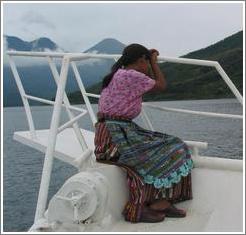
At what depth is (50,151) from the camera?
8.64ft

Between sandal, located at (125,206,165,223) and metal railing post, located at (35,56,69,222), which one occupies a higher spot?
metal railing post, located at (35,56,69,222)

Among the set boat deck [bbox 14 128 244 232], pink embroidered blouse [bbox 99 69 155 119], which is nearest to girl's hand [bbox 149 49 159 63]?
pink embroidered blouse [bbox 99 69 155 119]

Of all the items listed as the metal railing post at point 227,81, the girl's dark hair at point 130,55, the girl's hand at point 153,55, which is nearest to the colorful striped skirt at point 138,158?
the girl's dark hair at point 130,55

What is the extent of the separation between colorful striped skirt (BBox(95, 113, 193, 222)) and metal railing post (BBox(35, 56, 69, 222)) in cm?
29

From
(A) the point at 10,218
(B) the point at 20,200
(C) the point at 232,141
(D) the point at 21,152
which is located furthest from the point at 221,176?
(D) the point at 21,152

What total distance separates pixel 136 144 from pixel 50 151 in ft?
1.64

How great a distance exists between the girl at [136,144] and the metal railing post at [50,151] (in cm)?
26

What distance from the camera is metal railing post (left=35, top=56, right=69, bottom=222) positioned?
2.54m

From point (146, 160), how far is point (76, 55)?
2.45 ft

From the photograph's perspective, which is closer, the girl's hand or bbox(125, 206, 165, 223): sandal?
bbox(125, 206, 165, 223): sandal

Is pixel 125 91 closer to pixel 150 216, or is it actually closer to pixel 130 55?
pixel 130 55

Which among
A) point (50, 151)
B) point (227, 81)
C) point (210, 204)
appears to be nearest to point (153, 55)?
point (227, 81)

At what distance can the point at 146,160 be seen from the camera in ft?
9.25

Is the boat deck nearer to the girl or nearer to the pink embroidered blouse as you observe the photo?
the girl
